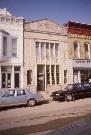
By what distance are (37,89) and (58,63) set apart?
421 cm

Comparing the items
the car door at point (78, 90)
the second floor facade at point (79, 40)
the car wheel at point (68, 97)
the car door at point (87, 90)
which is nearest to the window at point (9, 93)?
the car wheel at point (68, 97)

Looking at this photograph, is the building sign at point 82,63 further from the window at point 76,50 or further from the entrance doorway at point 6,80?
the entrance doorway at point 6,80

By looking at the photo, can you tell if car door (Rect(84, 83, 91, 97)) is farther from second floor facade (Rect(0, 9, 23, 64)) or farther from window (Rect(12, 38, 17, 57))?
window (Rect(12, 38, 17, 57))

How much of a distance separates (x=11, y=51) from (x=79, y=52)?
9.56 metres

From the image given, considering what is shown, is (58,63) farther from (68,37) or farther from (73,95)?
(73,95)

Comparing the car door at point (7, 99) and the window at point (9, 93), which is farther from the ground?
the window at point (9, 93)

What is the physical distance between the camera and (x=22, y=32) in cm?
2473

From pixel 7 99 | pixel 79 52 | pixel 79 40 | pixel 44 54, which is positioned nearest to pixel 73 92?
pixel 7 99

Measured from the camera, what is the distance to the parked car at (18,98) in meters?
16.5

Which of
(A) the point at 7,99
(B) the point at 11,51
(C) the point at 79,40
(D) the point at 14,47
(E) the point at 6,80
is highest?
(C) the point at 79,40

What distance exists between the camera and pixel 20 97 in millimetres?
17000

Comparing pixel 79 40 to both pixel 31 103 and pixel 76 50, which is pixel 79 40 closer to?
pixel 76 50

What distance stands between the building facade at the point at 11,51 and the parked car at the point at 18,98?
6732mm

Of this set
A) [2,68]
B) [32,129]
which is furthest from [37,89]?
[32,129]
